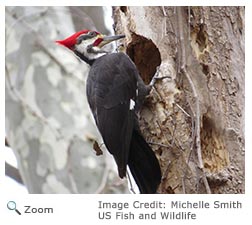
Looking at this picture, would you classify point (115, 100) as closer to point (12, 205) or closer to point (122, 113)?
point (122, 113)

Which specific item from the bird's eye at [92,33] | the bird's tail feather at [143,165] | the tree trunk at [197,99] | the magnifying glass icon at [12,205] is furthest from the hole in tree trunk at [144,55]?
the magnifying glass icon at [12,205]

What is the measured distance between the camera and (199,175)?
1.96 meters

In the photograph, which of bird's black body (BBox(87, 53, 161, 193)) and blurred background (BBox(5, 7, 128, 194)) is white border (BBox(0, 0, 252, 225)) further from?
blurred background (BBox(5, 7, 128, 194))

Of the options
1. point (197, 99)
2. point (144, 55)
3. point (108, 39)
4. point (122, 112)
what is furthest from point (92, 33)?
point (197, 99)

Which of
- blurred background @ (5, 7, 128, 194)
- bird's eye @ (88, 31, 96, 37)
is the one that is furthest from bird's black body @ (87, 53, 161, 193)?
blurred background @ (5, 7, 128, 194)

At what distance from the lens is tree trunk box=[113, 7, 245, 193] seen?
77.6 inches

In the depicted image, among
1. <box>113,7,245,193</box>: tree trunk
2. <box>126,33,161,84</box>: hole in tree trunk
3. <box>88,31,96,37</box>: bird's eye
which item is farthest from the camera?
<box>88,31,96,37</box>: bird's eye

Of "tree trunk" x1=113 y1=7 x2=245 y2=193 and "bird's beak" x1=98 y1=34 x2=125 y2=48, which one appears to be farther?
"bird's beak" x1=98 y1=34 x2=125 y2=48

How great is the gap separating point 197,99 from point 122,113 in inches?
9.3

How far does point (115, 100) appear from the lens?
2084 mm

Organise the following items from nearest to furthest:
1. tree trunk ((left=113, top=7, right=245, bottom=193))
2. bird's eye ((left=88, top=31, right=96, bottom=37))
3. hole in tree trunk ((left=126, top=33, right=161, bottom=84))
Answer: tree trunk ((left=113, top=7, right=245, bottom=193))
hole in tree trunk ((left=126, top=33, right=161, bottom=84))
bird's eye ((left=88, top=31, right=96, bottom=37))

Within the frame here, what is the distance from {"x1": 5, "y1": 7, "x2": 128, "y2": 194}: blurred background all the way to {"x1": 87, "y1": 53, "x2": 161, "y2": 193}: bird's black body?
0.87 ft
